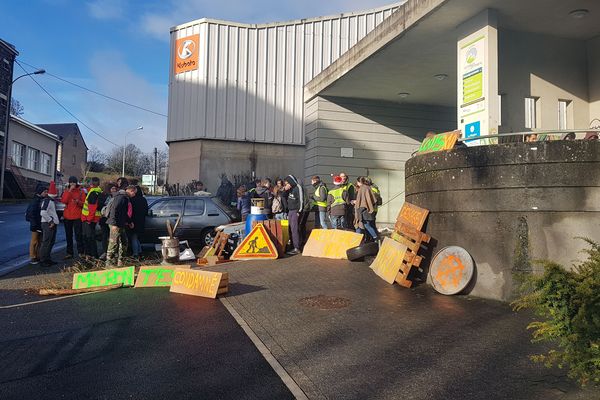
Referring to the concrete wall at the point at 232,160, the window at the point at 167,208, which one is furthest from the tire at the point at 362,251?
the concrete wall at the point at 232,160

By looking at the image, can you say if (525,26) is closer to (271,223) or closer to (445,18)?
(445,18)

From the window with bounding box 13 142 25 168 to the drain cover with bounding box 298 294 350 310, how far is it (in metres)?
38.2

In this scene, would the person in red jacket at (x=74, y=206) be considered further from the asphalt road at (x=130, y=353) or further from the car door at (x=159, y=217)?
the asphalt road at (x=130, y=353)

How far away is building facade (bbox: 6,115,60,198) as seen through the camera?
36.4m

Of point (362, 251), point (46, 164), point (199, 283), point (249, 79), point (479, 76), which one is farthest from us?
point (46, 164)

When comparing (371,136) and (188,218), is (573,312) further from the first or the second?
(371,136)

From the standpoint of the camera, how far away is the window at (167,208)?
466 inches

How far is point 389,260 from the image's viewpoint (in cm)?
801

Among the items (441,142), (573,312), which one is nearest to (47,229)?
(441,142)

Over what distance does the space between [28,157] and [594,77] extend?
41.4 metres

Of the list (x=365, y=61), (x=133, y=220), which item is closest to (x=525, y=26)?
(x=365, y=61)

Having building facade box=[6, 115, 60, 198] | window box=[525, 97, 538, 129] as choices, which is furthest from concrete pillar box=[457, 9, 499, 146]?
building facade box=[6, 115, 60, 198]

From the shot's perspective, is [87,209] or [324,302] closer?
[324,302]

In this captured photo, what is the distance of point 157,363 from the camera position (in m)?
4.34
